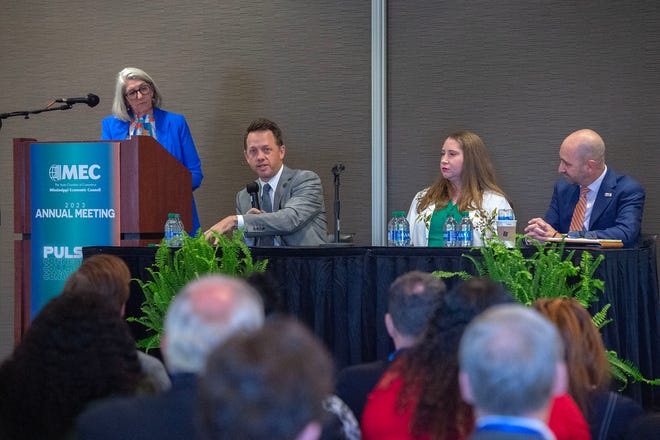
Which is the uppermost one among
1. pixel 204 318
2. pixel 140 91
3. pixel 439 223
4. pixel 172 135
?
pixel 140 91

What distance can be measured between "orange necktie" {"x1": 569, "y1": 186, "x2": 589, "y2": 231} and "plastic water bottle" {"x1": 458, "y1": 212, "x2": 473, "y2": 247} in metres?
1.02

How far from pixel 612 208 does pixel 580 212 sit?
0.65ft

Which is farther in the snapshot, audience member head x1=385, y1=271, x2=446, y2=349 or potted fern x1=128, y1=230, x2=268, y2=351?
potted fern x1=128, y1=230, x2=268, y2=351

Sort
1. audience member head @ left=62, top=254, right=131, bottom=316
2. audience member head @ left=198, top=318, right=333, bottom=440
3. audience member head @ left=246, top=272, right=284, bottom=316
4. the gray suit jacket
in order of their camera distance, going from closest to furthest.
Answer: audience member head @ left=198, top=318, right=333, bottom=440
audience member head @ left=246, top=272, right=284, bottom=316
audience member head @ left=62, top=254, right=131, bottom=316
the gray suit jacket

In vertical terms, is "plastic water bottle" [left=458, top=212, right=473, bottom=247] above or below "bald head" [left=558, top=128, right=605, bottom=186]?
below

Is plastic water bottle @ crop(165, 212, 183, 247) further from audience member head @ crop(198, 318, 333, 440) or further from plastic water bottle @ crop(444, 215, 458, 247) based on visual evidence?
audience member head @ crop(198, 318, 333, 440)

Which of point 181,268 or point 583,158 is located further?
point 583,158

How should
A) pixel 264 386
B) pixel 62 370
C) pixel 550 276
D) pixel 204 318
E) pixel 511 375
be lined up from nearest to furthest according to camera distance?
pixel 264 386
pixel 511 375
pixel 204 318
pixel 62 370
pixel 550 276

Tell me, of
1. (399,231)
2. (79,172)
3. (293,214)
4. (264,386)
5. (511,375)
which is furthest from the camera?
(293,214)

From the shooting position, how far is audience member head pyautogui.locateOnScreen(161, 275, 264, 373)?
1.52 m

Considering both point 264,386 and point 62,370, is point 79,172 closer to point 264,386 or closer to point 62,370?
point 62,370

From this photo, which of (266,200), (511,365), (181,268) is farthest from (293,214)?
(511,365)

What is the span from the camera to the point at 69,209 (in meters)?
4.02

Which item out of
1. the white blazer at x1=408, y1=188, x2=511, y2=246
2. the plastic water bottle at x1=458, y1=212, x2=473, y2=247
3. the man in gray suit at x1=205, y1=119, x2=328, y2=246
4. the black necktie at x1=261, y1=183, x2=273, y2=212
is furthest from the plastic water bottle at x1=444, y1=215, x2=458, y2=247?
the black necktie at x1=261, y1=183, x2=273, y2=212
